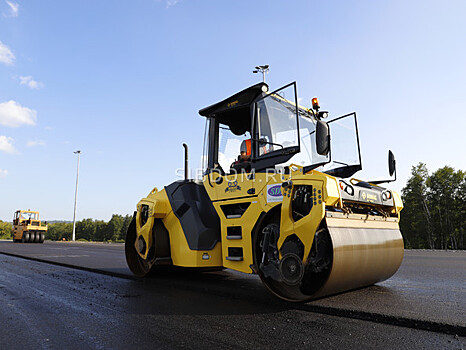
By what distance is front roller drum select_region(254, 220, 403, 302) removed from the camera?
135 inches

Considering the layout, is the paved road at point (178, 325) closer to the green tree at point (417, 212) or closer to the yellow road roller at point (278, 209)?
the yellow road roller at point (278, 209)

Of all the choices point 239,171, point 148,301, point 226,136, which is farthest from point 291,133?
point 148,301

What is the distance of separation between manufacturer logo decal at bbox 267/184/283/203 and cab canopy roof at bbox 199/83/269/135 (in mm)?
1129

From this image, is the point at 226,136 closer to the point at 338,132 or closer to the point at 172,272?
the point at 338,132

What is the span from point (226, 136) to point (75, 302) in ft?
9.68

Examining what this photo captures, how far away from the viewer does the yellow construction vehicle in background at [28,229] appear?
27234 millimetres

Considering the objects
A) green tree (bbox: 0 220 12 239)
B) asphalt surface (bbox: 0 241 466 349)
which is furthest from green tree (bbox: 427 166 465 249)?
green tree (bbox: 0 220 12 239)

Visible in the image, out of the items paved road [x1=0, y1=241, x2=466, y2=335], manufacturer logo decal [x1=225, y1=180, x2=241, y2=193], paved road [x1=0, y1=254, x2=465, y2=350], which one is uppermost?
manufacturer logo decal [x1=225, y1=180, x2=241, y2=193]

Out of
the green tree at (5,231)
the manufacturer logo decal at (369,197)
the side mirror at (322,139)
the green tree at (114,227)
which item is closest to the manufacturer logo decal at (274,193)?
Answer: the side mirror at (322,139)

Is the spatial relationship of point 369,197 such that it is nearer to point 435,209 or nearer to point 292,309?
point 292,309

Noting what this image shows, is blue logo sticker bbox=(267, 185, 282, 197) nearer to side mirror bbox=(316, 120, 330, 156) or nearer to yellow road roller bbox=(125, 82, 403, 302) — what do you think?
Answer: yellow road roller bbox=(125, 82, 403, 302)

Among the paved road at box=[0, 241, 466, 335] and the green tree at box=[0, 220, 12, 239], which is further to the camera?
the green tree at box=[0, 220, 12, 239]

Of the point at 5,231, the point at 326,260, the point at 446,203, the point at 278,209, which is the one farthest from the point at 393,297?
the point at 5,231

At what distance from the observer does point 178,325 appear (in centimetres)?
303
